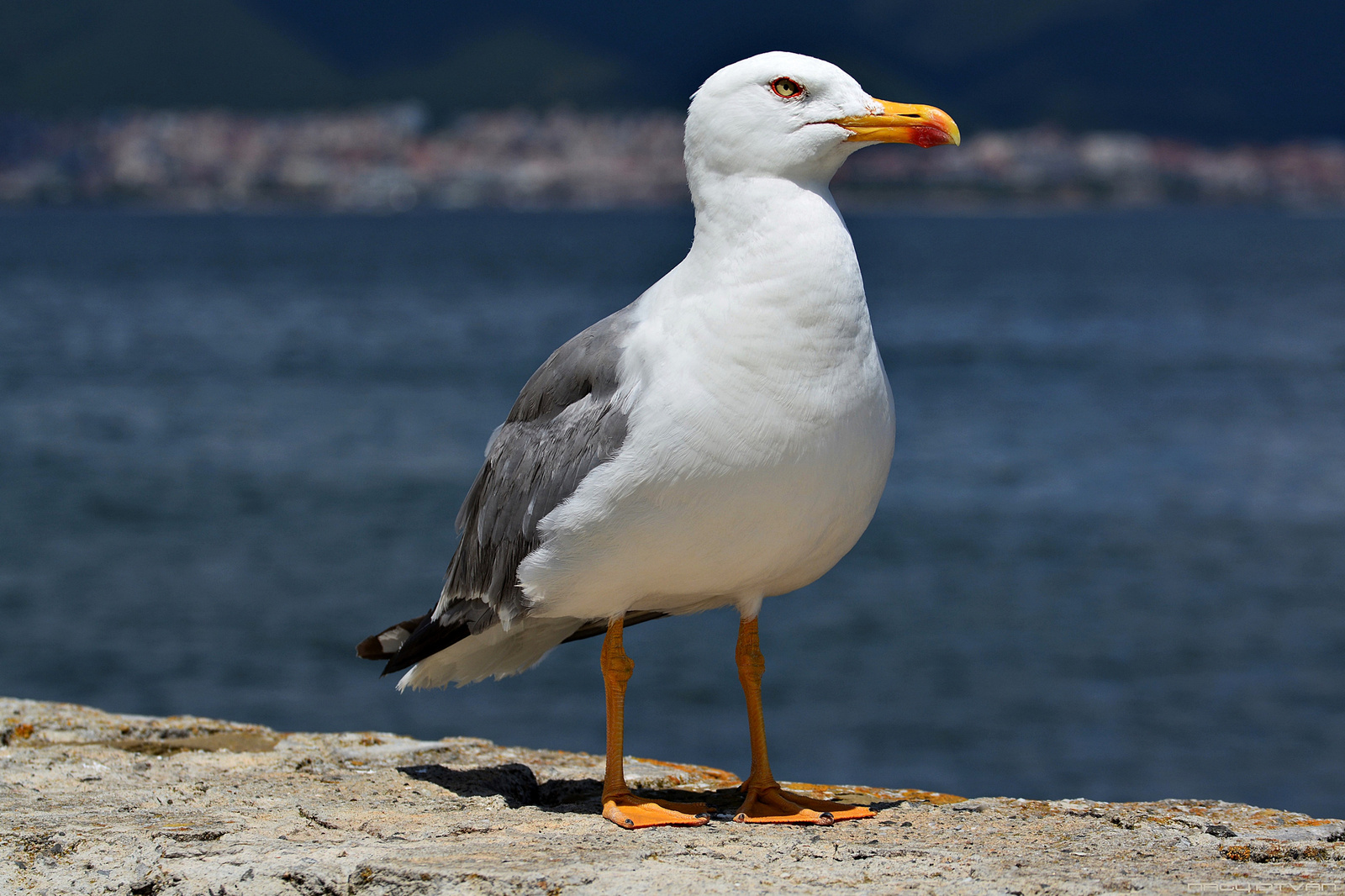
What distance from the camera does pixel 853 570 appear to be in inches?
869

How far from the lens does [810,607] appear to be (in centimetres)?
1984

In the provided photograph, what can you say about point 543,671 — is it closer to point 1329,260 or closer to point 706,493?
point 706,493

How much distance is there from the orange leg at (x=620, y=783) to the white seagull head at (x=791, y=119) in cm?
167

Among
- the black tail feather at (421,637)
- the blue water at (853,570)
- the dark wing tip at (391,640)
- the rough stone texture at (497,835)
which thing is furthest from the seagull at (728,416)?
the blue water at (853,570)

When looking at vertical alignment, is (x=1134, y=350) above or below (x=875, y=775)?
above

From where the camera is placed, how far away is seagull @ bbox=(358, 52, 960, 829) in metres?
4.82

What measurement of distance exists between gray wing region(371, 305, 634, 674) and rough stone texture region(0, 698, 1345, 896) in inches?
25.6

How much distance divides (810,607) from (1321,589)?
6699 mm

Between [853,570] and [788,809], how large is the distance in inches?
666

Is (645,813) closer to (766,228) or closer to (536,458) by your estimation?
(536,458)

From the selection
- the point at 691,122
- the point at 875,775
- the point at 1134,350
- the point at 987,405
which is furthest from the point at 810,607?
→ the point at 1134,350

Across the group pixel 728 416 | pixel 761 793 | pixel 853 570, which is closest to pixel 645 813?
pixel 761 793

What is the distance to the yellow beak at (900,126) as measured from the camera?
506 cm

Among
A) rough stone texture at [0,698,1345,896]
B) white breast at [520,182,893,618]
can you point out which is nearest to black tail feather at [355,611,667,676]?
rough stone texture at [0,698,1345,896]
